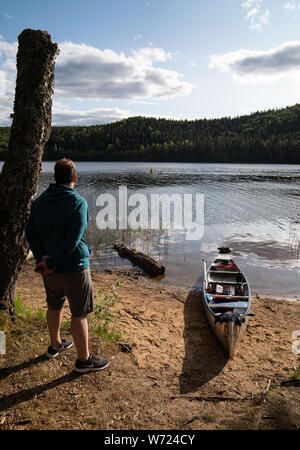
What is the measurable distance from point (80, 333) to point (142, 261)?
936 cm

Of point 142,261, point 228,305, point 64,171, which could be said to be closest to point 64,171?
point 64,171

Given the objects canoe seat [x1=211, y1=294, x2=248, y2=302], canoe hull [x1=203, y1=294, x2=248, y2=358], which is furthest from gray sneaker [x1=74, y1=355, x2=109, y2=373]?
canoe seat [x1=211, y1=294, x2=248, y2=302]

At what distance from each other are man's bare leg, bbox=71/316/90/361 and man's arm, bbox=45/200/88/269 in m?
0.88

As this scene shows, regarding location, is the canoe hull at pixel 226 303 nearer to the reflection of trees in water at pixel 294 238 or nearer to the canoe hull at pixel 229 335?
the canoe hull at pixel 229 335

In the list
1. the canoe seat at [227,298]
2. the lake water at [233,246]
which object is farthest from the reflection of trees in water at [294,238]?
the canoe seat at [227,298]

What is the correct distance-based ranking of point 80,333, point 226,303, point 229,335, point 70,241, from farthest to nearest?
point 226,303 < point 229,335 < point 80,333 < point 70,241

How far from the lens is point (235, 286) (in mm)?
9945

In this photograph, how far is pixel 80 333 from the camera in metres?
3.94

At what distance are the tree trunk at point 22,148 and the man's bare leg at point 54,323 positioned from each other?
99cm

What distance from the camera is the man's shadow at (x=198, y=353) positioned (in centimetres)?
541

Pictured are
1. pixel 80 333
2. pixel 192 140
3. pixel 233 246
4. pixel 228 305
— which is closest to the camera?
pixel 80 333

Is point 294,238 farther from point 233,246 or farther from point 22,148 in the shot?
point 22,148

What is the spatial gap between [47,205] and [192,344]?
5.43m
